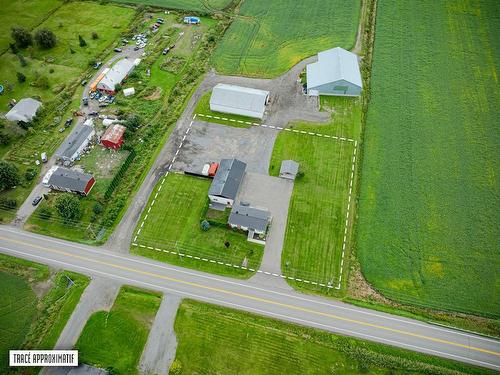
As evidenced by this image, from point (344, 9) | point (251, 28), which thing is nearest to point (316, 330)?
point (251, 28)

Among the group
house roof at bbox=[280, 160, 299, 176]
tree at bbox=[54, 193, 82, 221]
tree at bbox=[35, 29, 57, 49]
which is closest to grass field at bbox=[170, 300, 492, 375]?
house roof at bbox=[280, 160, 299, 176]

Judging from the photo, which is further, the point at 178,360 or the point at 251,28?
the point at 251,28

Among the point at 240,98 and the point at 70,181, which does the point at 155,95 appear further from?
the point at 70,181

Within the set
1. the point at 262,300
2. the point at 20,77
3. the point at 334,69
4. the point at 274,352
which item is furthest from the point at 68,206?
the point at 334,69

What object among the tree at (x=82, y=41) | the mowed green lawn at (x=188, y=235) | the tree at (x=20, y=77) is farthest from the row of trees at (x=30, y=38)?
the mowed green lawn at (x=188, y=235)

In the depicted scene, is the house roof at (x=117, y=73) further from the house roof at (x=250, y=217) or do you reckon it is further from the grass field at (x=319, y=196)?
the house roof at (x=250, y=217)

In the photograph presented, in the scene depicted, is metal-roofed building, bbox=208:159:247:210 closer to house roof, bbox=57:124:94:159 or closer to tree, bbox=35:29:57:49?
house roof, bbox=57:124:94:159

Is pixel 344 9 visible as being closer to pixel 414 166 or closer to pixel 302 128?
pixel 302 128
